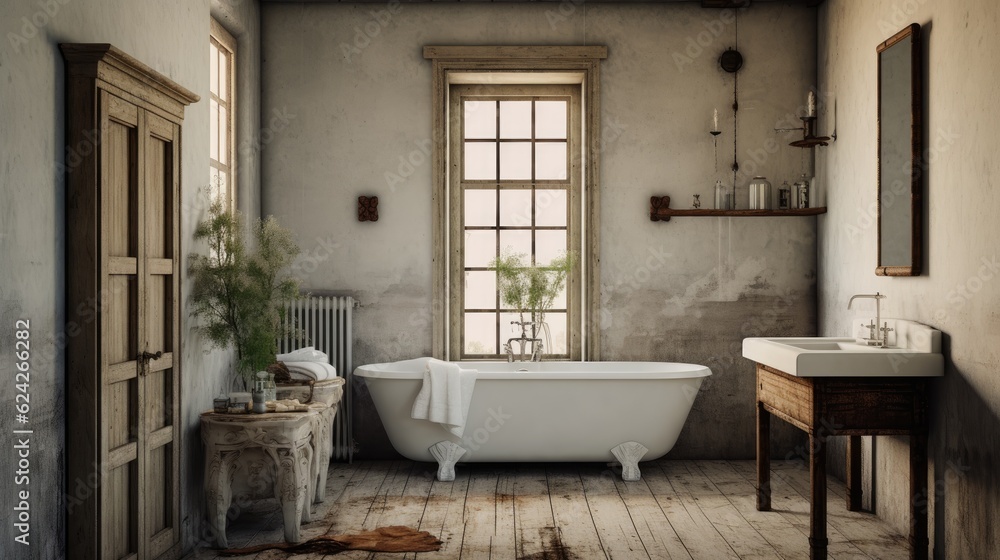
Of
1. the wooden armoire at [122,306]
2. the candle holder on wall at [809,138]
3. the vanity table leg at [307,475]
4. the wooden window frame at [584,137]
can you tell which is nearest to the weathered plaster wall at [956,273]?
the candle holder on wall at [809,138]

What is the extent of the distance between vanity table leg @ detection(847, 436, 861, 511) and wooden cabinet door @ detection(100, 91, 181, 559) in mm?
3213

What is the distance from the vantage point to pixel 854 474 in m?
4.40

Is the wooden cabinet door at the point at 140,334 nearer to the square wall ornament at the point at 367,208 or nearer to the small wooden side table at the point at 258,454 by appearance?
the small wooden side table at the point at 258,454

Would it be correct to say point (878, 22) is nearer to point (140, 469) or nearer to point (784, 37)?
point (784, 37)

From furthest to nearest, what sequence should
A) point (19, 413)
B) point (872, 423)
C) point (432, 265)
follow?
point (432, 265) → point (872, 423) → point (19, 413)

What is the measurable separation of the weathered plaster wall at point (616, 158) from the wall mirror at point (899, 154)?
131cm

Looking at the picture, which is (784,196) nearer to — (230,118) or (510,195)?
(510,195)

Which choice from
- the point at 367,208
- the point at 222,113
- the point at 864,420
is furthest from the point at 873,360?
the point at 222,113

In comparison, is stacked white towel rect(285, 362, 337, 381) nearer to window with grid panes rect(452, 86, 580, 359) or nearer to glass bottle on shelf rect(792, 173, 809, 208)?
window with grid panes rect(452, 86, 580, 359)

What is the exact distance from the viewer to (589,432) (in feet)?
16.5

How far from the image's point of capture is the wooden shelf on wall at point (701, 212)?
5.43m

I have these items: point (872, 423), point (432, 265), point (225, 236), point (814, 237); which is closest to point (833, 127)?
point (814, 237)

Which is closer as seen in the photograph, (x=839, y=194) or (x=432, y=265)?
(x=839, y=194)

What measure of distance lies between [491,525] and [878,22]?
3231 millimetres
